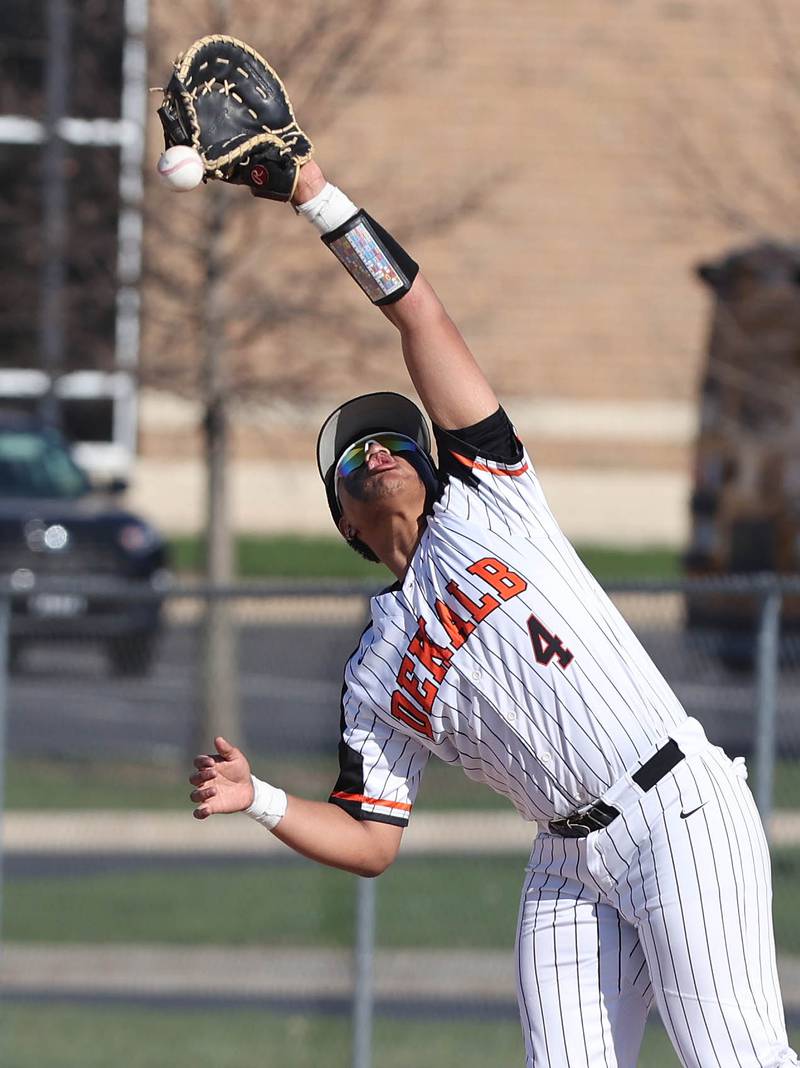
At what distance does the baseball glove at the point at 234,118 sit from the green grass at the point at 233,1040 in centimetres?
391

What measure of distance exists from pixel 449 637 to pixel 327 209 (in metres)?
0.90

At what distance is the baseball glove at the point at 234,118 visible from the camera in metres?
3.64

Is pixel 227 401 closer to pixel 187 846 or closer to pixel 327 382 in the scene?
pixel 327 382

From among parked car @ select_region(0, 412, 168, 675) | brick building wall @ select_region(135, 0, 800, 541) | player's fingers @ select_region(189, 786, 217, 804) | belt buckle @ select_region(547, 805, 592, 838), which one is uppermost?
brick building wall @ select_region(135, 0, 800, 541)

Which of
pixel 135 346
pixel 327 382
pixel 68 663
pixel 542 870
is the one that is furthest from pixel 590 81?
pixel 542 870

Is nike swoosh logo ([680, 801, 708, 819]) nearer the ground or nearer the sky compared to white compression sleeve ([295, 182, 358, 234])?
nearer the ground

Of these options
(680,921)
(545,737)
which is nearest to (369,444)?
(545,737)

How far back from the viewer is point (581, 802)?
148 inches

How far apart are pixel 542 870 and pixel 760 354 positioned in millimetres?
9411

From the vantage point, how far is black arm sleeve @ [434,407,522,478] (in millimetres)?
3830

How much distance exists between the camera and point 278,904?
23.8 ft

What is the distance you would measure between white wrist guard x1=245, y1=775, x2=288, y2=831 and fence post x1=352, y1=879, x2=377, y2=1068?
99.9 inches

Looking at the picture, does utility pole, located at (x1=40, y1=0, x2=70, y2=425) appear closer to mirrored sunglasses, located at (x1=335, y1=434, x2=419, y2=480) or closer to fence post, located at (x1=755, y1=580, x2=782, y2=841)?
fence post, located at (x1=755, y1=580, x2=782, y2=841)

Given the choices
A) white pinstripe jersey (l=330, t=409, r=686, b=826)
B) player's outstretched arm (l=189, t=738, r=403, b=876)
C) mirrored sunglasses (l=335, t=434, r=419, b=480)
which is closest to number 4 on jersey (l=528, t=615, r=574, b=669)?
white pinstripe jersey (l=330, t=409, r=686, b=826)
